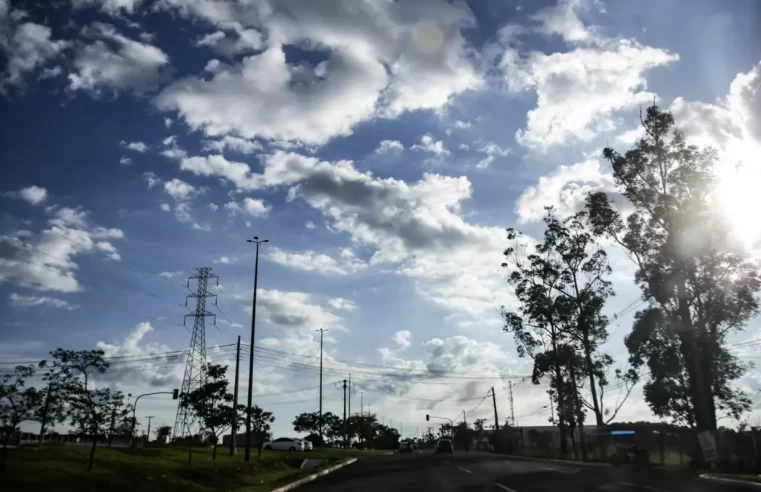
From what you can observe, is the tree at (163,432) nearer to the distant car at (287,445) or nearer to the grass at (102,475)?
the distant car at (287,445)

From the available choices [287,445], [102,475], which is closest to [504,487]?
[102,475]

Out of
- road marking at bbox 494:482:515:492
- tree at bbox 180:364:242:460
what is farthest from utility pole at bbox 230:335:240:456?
road marking at bbox 494:482:515:492

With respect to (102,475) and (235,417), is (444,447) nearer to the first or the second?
(235,417)

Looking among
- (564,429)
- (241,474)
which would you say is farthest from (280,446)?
(241,474)

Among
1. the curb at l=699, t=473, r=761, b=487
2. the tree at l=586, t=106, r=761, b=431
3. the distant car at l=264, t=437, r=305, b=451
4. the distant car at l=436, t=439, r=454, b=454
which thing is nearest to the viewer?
Answer: the curb at l=699, t=473, r=761, b=487

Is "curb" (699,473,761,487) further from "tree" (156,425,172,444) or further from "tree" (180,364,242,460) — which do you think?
"tree" (156,425,172,444)

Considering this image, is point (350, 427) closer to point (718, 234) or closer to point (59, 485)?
point (718, 234)

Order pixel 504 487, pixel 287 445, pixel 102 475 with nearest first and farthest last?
pixel 102 475 < pixel 504 487 < pixel 287 445

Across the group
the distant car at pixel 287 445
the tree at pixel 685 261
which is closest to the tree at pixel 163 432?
the distant car at pixel 287 445

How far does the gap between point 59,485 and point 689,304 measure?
36552mm

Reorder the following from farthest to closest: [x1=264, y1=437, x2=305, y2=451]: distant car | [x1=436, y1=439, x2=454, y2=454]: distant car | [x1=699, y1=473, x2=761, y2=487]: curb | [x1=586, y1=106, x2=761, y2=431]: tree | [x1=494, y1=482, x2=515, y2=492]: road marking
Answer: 1. [x1=264, y1=437, x2=305, y2=451]: distant car
2. [x1=436, y1=439, x2=454, y2=454]: distant car
3. [x1=586, y1=106, x2=761, y2=431]: tree
4. [x1=699, y1=473, x2=761, y2=487]: curb
5. [x1=494, y1=482, x2=515, y2=492]: road marking

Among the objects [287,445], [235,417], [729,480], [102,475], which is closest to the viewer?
[102,475]

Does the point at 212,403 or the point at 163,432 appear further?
the point at 163,432

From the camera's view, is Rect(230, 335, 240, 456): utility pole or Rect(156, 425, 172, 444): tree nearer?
Rect(230, 335, 240, 456): utility pole
